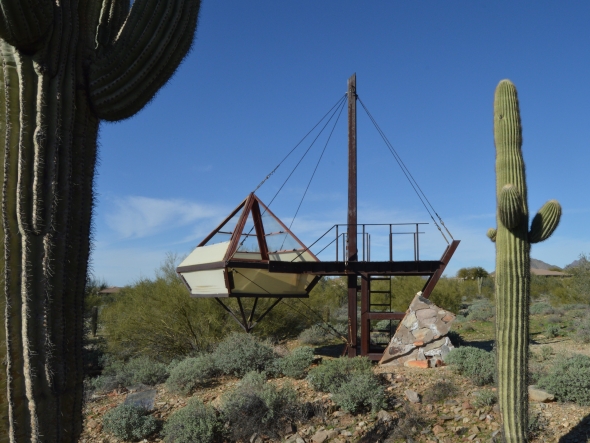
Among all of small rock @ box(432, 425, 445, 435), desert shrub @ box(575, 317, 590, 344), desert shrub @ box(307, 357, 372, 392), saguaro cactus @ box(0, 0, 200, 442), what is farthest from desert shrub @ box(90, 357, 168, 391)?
desert shrub @ box(575, 317, 590, 344)

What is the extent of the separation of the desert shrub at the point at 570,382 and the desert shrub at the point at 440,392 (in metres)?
1.52

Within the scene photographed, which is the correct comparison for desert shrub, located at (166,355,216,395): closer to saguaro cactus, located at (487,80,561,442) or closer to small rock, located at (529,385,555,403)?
small rock, located at (529,385,555,403)

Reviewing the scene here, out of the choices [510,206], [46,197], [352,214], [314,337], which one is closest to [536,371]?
[352,214]

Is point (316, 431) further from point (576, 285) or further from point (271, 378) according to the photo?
point (576, 285)

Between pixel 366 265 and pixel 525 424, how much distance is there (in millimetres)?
5924

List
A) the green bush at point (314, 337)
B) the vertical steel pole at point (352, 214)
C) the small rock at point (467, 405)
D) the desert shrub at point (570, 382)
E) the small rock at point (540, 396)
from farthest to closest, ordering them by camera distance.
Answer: the green bush at point (314, 337) → the vertical steel pole at point (352, 214) → the small rock at point (540, 396) → the small rock at point (467, 405) → the desert shrub at point (570, 382)

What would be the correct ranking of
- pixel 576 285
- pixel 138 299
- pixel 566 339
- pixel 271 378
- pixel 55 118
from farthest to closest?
pixel 576 285 → pixel 138 299 → pixel 566 339 → pixel 271 378 → pixel 55 118

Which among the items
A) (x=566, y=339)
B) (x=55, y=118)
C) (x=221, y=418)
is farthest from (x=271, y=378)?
(x=566, y=339)

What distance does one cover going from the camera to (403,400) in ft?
29.4

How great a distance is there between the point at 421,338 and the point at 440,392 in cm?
261

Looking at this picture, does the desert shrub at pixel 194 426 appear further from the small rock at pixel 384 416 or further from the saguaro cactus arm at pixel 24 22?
the saguaro cactus arm at pixel 24 22

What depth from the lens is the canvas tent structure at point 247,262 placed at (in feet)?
37.9

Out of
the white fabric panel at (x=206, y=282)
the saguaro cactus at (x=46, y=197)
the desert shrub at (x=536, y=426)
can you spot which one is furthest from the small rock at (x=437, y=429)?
the saguaro cactus at (x=46, y=197)

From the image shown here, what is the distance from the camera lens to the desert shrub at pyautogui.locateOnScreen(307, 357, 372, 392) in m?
9.77
